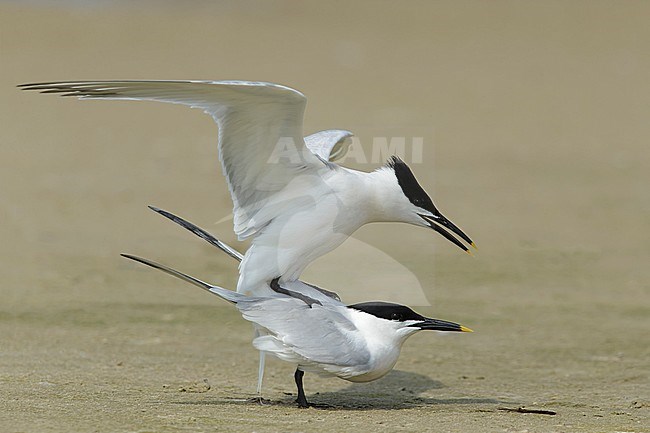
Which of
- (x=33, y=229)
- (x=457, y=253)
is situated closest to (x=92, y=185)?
(x=33, y=229)

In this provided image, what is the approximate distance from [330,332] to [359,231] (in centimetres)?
400

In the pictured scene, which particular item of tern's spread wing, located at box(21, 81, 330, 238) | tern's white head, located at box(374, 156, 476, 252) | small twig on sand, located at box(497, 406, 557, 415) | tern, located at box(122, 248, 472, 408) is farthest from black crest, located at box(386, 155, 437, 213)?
small twig on sand, located at box(497, 406, 557, 415)

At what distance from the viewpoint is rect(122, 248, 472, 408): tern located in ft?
15.1

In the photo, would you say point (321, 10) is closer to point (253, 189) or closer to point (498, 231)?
point (498, 231)

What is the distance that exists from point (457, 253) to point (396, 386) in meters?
3.01

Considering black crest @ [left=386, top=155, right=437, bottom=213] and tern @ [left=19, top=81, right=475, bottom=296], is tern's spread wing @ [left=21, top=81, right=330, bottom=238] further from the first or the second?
black crest @ [left=386, top=155, right=437, bottom=213]

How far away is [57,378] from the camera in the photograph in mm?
4969

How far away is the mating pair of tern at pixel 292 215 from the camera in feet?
15.3

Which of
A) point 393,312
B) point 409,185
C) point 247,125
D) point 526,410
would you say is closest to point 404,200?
point 409,185

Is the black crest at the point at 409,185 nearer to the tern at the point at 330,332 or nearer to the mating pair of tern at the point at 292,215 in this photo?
the mating pair of tern at the point at 292,215

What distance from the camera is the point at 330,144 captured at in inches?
235

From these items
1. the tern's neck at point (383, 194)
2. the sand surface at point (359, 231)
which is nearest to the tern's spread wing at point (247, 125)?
the tern's neck at point (383, 194)

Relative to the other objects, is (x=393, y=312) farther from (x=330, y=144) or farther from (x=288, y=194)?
(x=330, y=144)

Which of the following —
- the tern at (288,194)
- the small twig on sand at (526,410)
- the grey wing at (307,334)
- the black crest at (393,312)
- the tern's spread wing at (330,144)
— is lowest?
the small twig on sand at (526,410)
